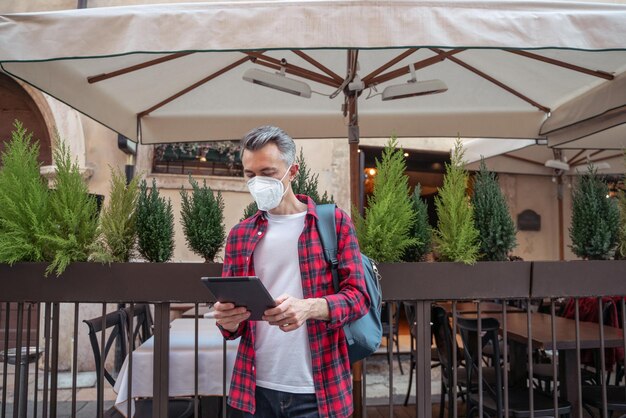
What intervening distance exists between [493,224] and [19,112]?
6.52m

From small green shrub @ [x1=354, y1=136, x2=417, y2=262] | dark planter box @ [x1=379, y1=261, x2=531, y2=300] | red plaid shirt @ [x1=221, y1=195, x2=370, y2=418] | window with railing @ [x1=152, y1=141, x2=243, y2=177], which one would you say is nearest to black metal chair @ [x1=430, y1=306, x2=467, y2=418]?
dark planter box @ [x1=379, y1=261, x2=531, y2=300]

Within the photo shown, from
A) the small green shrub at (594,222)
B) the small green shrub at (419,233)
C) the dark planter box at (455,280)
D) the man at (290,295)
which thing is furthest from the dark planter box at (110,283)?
the small green shrub at (594,222)

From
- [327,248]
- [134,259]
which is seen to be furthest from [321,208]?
[134,259]

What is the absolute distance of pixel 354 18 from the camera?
7.16 ft

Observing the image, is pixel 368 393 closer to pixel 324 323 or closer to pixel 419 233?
pixel 419 233

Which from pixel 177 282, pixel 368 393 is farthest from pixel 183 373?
pixel 368 393

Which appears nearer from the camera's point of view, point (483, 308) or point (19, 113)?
point (483, 308)

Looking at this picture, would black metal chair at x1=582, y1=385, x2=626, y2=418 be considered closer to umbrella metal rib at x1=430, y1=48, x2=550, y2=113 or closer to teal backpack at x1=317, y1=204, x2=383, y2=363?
teal backpack at x1=317, y1=204, x2=383, y2=363

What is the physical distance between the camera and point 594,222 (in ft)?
9.11

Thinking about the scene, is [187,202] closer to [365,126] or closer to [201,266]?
[201,266]

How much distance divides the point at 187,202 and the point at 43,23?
104 centimetres

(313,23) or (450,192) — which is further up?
(313,23)

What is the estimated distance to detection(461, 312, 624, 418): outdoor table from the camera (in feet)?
10.7

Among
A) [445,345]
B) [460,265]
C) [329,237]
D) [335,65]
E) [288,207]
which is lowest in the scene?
[445,345]
